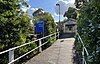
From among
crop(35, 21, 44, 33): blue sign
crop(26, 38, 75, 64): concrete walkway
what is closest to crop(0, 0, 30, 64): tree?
crop(26, 38, 75, 64): concrete walkway

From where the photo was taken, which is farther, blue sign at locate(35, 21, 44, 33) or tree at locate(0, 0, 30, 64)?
blue sign at locate(35, 21, 44, 33)

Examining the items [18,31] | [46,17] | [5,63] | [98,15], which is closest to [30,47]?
[18,31]

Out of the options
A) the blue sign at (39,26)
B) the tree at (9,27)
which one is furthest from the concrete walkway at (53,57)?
the blue sign at (39,26)

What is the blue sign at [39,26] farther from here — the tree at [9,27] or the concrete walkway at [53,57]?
the tree at [9,27]

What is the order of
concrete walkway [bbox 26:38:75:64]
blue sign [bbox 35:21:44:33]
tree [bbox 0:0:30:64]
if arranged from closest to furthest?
1. tree [bbox 0:0:30:64]
2. concrete walkway [bbox 26:38:75:64]
3. blue sign [bbox 35:21:44:33]

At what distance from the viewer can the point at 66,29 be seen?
58375mm

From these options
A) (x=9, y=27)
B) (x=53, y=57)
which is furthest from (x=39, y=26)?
(x=9, y=27)

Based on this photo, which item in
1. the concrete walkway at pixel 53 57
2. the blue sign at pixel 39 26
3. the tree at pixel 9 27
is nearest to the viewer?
the tree at pixel 9 27

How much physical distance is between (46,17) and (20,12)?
10515mm

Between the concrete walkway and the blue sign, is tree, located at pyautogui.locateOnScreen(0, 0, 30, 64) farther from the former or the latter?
the blue sign

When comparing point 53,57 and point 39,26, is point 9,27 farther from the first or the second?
point 39,26

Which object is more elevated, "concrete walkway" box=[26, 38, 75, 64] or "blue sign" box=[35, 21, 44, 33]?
"blue sign" box=[35, 21, 44, 33]

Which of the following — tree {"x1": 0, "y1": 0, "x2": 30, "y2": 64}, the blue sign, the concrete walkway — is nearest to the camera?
tree {"x1": 0, "y1": 0, "x2": 30, "y2": 64}

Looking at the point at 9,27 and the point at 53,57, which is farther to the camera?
the point at 53,57
